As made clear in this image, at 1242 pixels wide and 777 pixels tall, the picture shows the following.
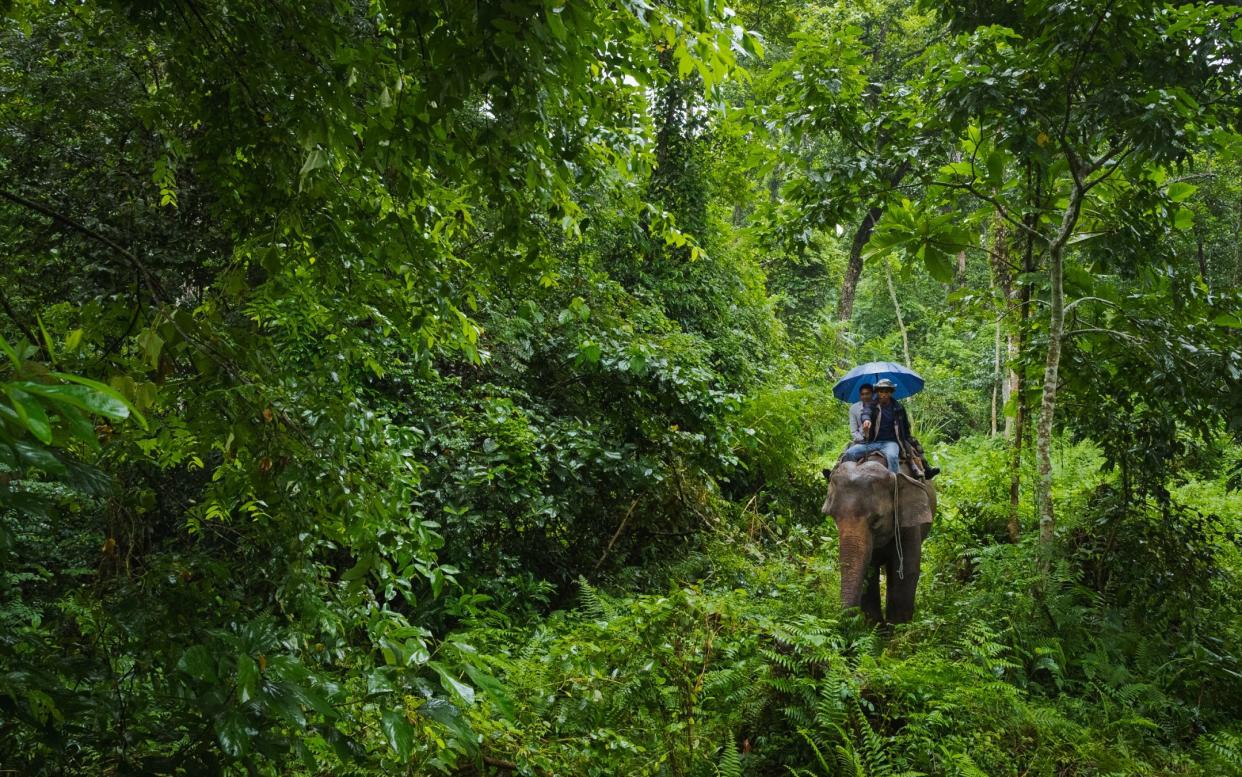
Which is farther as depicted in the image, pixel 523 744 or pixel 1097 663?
pixel 1097 663

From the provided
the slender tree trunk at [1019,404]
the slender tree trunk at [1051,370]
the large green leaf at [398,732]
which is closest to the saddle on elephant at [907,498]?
the slender tree trunk at [1051,370]

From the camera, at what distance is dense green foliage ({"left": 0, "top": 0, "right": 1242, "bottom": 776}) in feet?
7.05

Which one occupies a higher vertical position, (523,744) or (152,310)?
(152,310)

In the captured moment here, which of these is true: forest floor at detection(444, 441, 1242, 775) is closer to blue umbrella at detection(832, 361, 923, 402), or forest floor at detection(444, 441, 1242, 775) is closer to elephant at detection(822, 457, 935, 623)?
elephant at detection(822, 457, 935, 623)

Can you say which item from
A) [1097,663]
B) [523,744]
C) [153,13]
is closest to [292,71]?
[153,13]

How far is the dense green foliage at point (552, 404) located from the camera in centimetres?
215

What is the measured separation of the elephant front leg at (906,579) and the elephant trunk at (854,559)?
42 cm

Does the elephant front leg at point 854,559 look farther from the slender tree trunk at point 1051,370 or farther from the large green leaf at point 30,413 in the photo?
the large green leaf at point 30,413

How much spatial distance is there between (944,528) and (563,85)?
7350 millimetres

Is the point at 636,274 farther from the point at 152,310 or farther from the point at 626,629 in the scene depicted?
the point at 152,310

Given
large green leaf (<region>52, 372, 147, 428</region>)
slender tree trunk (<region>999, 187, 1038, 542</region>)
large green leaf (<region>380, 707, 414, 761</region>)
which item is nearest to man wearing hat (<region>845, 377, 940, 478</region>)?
slender tree trunk (<region>999, 187, 1038, 542</region>)

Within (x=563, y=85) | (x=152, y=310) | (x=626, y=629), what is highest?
(x=563, y=85)

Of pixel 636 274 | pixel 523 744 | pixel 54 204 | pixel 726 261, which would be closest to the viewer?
pixel 523 744

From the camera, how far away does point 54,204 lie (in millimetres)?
5961
